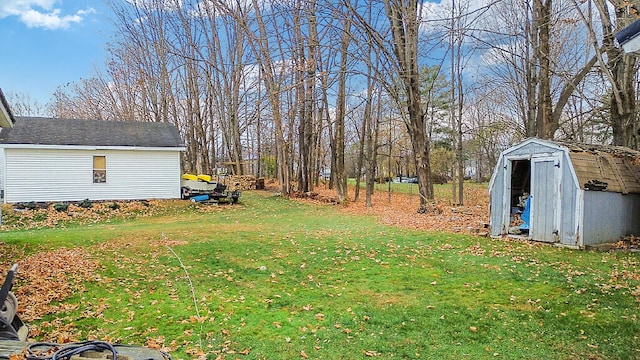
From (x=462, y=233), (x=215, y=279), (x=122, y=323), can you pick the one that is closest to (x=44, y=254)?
(x=215, y=279)

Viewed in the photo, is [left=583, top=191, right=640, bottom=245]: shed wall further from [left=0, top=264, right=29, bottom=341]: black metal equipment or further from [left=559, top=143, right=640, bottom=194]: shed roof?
[left=0, top=264, right=29, bottom=341]: black metal equipment

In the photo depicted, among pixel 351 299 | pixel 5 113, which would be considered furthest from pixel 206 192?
pixel 351 299

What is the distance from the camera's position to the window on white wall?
17.7 metres

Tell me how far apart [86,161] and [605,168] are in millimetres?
19054

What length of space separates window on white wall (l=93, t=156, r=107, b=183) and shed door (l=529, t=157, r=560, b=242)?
17202 millimetres

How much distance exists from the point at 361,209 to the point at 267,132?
21129 mm

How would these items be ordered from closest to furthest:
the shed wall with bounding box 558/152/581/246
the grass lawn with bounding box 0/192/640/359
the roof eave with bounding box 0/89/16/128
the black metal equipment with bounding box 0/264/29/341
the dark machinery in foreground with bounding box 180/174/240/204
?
the black metal equipment with bounding box 0/264/29/341 < the grass lawn with bounding box 0/192/640/359 < the roof eave with bounding box 0/89/16/128 < the shed wall with bounding box 558/152/581/246 < the dark machinery in foreground with bounding box 180/174/240/204

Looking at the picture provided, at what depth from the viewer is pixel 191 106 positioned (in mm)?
30594

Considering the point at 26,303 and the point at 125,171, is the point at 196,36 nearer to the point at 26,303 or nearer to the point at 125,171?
the point at 125,171

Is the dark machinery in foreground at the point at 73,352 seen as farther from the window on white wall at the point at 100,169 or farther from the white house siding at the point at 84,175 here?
the window on white wall at the point at 100,169

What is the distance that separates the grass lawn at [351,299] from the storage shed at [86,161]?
8881mm

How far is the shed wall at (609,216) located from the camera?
8.07 m

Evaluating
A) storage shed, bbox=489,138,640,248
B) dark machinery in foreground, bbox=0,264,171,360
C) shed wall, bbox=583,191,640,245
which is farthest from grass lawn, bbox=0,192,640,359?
dark machinery in foreground, bbox=0,264,171,360

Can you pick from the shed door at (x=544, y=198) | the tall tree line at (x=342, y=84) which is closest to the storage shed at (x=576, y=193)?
the shed door at (x=544, y=198)
